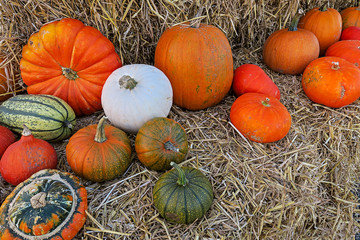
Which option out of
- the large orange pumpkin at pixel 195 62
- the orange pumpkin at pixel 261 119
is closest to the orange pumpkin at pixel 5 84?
the large orange pumpkin at pixel 195 62

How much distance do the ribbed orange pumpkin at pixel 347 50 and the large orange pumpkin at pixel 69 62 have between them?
8.62 feet

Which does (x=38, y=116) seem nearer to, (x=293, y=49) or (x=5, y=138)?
(x=5, y=138)

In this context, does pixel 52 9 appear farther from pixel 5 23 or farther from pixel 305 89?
pixel 305 89

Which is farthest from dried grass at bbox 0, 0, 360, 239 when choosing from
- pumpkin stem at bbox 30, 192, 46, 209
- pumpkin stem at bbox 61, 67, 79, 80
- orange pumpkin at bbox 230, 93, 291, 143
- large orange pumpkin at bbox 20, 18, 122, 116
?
pumpkin stem at bbox 61, 67, 79, 80

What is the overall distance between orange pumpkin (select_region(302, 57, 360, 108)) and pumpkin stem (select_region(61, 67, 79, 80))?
2468 mm

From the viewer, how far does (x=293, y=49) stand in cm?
319

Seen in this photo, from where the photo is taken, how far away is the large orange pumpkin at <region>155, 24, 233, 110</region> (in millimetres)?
2553

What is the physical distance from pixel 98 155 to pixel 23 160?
0.54 metres

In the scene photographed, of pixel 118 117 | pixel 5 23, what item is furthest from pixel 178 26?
pixel 5 23

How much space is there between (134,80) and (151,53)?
93cm

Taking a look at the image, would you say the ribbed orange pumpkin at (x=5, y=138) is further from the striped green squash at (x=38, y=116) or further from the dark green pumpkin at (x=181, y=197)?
the dark green pumpkin at (x=181, y=197)

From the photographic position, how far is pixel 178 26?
8.96 feet

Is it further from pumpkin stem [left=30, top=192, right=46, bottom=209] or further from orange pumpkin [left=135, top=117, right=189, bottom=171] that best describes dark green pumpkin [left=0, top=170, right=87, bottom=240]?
orange pumpkin [left=135, top=117, right=189, bottom=171]

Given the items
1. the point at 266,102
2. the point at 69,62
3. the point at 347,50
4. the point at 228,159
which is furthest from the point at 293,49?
the point at 69,62
